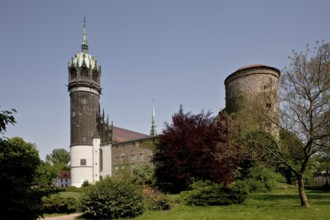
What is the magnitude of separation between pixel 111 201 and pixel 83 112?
41.8 metres

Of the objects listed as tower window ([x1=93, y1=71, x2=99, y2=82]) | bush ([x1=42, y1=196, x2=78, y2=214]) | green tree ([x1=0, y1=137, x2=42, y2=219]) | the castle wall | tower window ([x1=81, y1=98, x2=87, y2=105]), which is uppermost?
tower window ([x1=93, y1=71, x2=99, y2=82])

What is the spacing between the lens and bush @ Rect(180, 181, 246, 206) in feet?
55.0

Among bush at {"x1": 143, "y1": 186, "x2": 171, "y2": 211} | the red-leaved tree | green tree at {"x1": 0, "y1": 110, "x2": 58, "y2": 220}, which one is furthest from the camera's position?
the red-leaved tree

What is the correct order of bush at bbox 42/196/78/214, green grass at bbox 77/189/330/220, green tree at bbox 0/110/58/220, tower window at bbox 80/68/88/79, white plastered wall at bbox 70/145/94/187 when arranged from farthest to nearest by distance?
tower window at bbox 80/68/88/79
white plastered wall at bbox 70/145/94/187
bush at bbox 42/196/78/214
green grass at bbox 77/189/330/220
green tree at bbox 0/110/58/220

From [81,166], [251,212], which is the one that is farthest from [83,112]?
[251,212]

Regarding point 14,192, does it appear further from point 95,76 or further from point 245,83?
point 95,76

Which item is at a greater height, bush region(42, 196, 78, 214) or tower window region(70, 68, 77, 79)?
tower window region(70, 68, 77, 79)

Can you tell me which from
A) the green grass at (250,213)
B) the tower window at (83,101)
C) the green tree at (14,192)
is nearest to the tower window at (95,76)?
the tower window at (83,101)

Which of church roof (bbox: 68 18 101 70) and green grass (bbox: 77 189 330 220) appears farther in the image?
church roof (bbox: 68 18 101 70)

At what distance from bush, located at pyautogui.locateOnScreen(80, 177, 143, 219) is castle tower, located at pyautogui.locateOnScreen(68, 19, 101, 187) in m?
37.9

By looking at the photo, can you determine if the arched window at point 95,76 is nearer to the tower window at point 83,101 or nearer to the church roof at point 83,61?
the church roof at point 83,61

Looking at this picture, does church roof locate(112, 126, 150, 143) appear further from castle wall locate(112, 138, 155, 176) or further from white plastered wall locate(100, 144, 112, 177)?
castle wall locate(112, 138, 155, 176)

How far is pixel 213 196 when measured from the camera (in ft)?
55.8

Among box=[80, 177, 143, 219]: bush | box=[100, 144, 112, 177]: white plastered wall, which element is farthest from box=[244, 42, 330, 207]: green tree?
box=[100, 144, 112, 177]: white plastered wall
